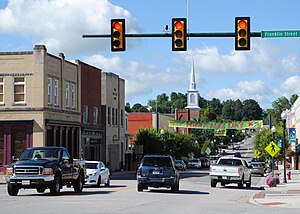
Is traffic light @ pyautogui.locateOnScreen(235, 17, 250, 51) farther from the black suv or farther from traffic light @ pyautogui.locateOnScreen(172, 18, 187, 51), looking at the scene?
the black suv

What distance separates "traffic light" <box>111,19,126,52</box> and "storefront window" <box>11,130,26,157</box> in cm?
2802

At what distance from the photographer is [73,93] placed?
5566cm

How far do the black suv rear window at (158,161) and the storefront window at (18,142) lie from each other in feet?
72.1

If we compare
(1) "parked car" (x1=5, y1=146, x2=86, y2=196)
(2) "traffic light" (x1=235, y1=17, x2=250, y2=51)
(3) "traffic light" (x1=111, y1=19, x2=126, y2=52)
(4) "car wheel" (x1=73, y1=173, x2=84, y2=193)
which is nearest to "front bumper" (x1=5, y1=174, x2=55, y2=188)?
(1) "parked car" (x1=5, y1=146, x2=86, y2=196)

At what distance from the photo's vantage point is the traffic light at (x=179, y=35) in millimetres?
21344

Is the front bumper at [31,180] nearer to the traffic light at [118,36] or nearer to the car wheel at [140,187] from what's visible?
the traffic light at [118,36]

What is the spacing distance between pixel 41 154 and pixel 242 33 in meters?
9.30

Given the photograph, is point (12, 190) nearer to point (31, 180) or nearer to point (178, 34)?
point (31, 180)

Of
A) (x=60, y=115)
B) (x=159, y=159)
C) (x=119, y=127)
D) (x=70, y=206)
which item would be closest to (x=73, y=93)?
(x=60, y=115)

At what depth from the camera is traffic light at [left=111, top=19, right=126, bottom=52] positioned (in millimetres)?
21703

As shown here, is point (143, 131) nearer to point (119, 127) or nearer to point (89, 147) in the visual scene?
point (119, 127)

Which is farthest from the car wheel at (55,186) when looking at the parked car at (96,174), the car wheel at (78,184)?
the parked car at (96,174)

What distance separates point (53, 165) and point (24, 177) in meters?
1.18

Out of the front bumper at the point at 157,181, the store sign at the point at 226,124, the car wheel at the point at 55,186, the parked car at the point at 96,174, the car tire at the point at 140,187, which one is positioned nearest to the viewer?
the car wheel at the point at 55,186
